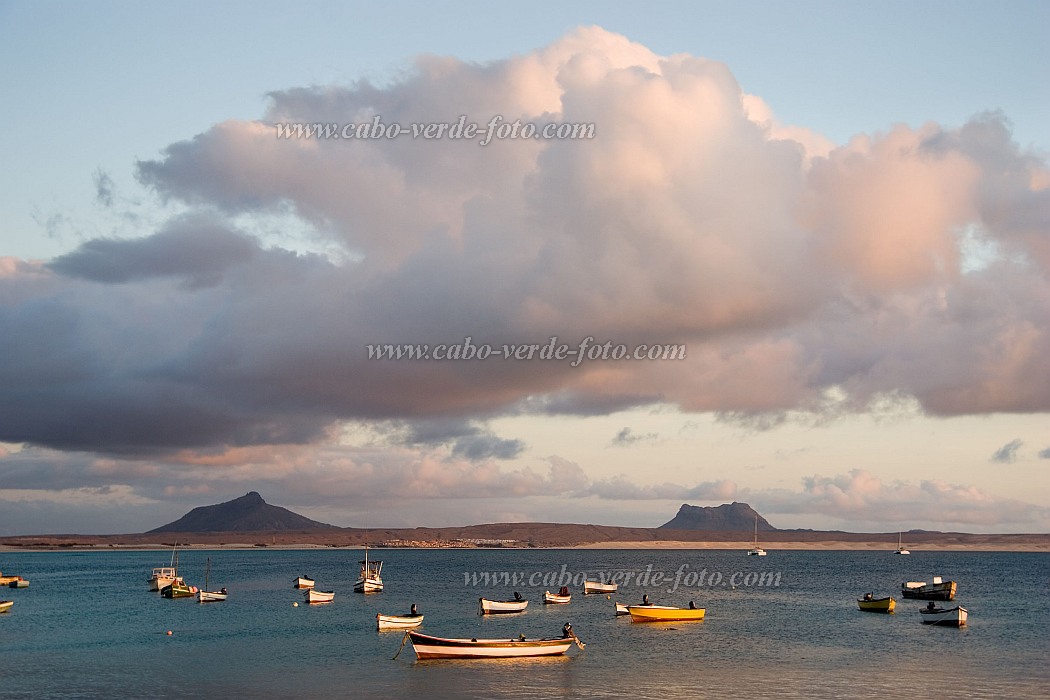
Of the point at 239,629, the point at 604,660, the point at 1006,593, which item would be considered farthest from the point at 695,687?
the point at 1006,593

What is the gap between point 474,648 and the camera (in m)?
67.4

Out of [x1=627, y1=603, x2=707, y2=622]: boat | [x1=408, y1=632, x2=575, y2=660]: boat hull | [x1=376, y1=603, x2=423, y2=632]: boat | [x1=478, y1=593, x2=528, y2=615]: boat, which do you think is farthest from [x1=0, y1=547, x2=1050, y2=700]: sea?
[x1=627, y1=603, x2=707, y2=622]: boat

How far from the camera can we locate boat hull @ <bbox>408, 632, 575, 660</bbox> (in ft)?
220

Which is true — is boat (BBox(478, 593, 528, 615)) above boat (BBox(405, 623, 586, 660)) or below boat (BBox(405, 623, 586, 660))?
below

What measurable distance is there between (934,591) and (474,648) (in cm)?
7644

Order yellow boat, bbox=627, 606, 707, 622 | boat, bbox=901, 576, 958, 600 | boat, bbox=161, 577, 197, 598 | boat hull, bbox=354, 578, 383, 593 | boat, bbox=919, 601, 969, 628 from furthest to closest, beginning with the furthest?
boat hull, bbox=354, 578, 383, 593
boat, bbox=161, 577, 197, 598
boat, bbox=901, 576, 958, 600
yellow boat, bbox=627, 606, 707, 622
boat, bbox=919, 601, 969, 628

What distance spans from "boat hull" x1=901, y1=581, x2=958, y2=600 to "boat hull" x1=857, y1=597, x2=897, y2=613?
16.0 meters

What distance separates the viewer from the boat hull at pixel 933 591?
117312 mm

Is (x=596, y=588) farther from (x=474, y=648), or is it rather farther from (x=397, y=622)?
(x=474, y=648)

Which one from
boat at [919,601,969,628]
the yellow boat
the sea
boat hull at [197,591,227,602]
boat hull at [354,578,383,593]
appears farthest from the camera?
boat hull at [354,578,383,593]

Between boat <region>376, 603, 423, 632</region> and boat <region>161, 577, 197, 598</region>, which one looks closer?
boat <region>376, 603, 423, 632</region>

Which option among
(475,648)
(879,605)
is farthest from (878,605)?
(475,648)

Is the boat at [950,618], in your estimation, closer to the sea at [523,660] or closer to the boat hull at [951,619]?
the boat hull at [951,619]

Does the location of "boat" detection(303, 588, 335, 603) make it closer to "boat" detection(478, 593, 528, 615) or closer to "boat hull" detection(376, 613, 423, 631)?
"boat" detection(478, 593, 528, 615)
